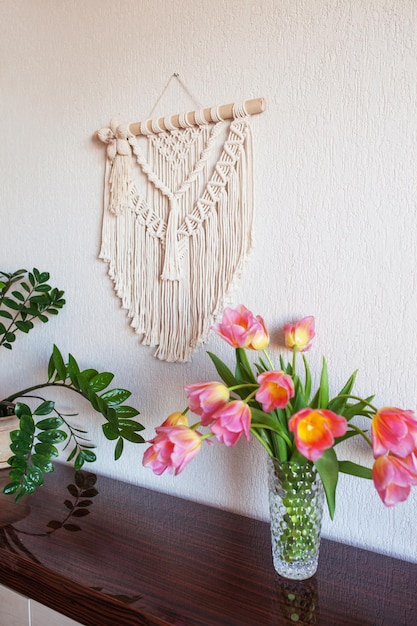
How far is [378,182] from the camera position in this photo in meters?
0.89

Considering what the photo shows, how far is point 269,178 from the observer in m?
1.00

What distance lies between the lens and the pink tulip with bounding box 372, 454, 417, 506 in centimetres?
67

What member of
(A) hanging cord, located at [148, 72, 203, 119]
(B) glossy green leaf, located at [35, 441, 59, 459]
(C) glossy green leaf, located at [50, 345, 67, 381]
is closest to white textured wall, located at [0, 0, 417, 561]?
(A) hanging cord, located at [148, 72, 203, 119]

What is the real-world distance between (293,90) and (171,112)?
27 cm

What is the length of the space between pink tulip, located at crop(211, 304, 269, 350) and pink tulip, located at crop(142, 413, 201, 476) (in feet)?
0.49

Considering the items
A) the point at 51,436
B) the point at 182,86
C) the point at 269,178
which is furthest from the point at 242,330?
the point at 182,86

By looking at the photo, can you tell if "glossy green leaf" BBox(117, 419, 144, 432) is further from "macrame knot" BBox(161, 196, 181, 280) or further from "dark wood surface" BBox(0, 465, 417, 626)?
"macrame knot" BBox(161, 196, 181, 280)

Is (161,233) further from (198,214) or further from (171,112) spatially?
(171,112)

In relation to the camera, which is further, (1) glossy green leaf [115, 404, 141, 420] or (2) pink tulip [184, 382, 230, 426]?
(1) glossy green leaf [115, 404, 141, 420]

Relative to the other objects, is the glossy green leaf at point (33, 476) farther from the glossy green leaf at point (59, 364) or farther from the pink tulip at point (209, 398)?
the pink tulip at point (209, 398)

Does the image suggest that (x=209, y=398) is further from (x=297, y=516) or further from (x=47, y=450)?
(x=47, y=450)

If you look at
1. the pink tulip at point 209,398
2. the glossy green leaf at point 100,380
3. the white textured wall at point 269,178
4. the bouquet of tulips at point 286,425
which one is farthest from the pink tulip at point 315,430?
the glossy green leaf at point 100,380

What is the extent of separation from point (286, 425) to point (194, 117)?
0.62 m

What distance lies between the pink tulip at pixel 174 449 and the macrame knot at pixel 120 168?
594 millimetres
